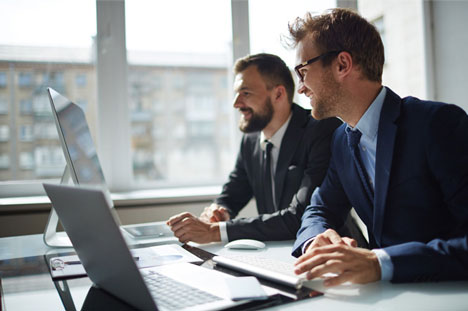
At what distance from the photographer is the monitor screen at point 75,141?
1284mm

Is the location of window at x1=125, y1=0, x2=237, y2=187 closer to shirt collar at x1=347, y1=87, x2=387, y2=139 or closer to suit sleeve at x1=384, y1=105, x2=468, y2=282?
shirt collar at x1=347, y1=87, x2=387, y2=139

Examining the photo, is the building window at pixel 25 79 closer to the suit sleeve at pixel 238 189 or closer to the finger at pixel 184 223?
the suit sleeve at pixel 238 189

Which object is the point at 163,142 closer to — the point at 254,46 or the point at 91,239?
the point at 254,46

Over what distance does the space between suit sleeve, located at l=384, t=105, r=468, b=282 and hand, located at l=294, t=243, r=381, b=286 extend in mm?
52

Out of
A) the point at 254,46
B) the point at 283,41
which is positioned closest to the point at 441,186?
the point at 283,41

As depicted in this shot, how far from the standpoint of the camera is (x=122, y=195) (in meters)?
2.77

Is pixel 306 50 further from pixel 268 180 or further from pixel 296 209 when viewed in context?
pixel 268 180

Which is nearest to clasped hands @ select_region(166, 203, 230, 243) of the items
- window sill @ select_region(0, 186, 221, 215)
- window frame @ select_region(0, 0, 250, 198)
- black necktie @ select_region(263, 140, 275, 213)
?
black necktie @ select_region(263, 140, 275, 213)

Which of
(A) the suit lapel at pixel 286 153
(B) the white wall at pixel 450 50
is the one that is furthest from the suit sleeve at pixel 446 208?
(B) the white wall at pixel 450 50

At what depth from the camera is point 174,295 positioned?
793mm

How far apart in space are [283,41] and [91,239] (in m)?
1.16

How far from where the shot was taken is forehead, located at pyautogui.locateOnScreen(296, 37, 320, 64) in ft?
4.63

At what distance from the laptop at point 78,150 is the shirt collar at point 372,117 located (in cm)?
79

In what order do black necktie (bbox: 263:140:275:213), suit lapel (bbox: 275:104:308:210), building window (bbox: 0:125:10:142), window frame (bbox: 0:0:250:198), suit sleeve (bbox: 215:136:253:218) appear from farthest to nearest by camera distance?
1. window frame (bbox: 0:0:250:198)
2. building window (bbox: 0:125:10:142)
3. suit sleeve (bbox: 215:136:253:218)
4. black necktie (bbox: 263:140:275:213)
5. suit lapel (bbox: 275:104:308:210)
